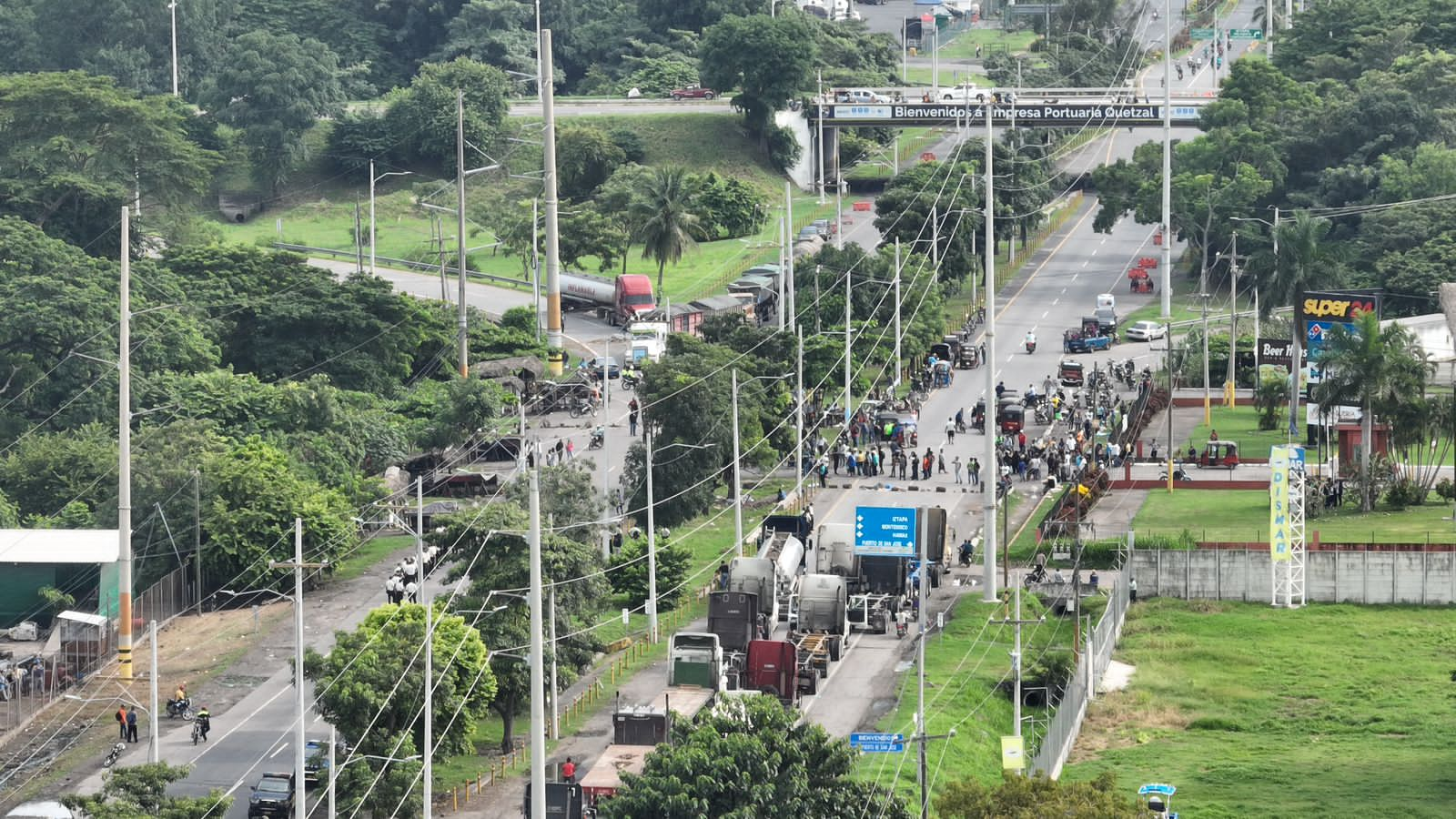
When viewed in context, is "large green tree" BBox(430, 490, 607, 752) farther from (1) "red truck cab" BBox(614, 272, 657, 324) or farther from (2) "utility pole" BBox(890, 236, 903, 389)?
(1) "red truck cab" BBox(614, 272, 657, 324)

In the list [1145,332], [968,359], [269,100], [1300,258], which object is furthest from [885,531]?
[269,100]

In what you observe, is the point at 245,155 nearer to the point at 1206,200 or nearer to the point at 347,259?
the point at 347,259

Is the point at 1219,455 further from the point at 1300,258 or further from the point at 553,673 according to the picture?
the point at 553,673

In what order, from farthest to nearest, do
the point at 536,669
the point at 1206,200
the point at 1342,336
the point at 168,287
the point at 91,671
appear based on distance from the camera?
the point at 1206,200 < the point at 168,287 < the point at 1342,336 < the point at 91,671 < the point at 536,669

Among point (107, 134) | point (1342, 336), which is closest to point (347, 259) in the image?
point (107, 134)

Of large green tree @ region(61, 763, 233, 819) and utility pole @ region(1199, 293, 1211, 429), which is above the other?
utility pole @ region(1199, 293, 1211, 429)

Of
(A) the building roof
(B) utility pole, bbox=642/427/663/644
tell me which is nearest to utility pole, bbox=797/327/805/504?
(B) utility pole, bbox=642/427/663/644

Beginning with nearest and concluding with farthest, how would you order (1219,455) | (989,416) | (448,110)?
(989,416) → (1219,455) → (448,110)
